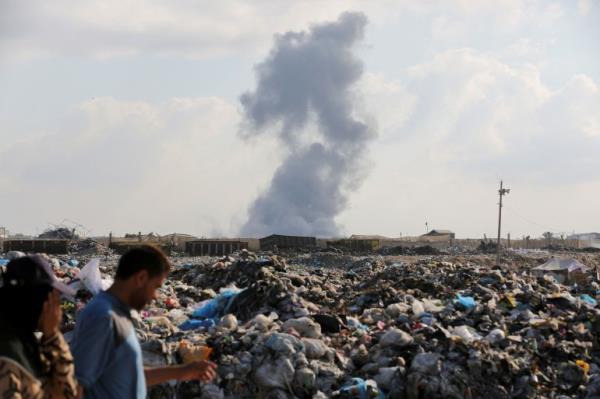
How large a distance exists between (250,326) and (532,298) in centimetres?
531

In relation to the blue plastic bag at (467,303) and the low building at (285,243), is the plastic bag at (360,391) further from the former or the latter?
the low building at (285,243)

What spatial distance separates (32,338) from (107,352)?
356 mm

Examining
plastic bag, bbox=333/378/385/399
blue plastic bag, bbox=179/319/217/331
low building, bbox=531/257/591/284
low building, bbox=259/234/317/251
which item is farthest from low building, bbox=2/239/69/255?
plastic bag, bbox=333/378/385/399

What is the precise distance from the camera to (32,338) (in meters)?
2.52

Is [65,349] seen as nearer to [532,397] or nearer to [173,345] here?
[173,345]

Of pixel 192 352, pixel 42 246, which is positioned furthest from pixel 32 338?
pixel 42 246

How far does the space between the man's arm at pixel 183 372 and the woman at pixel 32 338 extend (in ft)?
1.80

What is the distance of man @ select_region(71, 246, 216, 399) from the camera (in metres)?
2.78

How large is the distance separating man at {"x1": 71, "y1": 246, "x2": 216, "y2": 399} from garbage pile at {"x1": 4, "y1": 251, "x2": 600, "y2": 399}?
4.63m

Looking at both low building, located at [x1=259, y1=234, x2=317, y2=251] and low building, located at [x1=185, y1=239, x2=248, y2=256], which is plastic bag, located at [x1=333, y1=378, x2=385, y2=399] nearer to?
low building, located at [x1=185, y1=239, x2=248, y2=256]

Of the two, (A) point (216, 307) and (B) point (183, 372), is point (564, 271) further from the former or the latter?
(B) point (183, 372)

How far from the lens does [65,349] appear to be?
264cm

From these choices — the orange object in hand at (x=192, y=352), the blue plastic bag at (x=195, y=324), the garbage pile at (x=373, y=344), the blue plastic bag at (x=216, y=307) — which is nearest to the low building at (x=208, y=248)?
the garbage pile at (x=373, y=344)

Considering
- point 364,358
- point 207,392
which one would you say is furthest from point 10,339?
point 364,358
